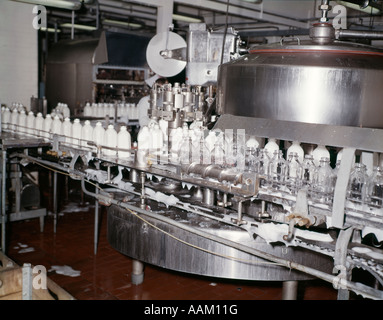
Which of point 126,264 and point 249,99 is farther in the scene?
point 126,264

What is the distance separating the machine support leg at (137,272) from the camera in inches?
140

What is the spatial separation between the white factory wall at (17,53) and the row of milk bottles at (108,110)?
0.83 metres

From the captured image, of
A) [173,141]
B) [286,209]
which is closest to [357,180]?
[286,209]

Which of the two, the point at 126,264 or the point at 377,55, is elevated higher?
the point at 377,55

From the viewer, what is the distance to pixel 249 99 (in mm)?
2504

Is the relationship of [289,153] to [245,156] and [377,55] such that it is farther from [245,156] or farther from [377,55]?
[377,55]

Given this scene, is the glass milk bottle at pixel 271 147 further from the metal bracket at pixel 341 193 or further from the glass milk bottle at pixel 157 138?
the glass milk bottle at pixel 157 138

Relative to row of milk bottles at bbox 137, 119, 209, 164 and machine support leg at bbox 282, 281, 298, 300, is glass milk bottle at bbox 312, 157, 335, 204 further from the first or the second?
machine support leg at bbox 282, 281, 298, 300

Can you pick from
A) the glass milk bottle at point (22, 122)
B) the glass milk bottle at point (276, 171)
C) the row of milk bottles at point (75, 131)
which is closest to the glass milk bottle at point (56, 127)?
the row of milk bottles at point (75, 131)

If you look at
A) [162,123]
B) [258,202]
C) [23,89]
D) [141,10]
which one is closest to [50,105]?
[23,89]

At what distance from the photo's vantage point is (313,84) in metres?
2.24

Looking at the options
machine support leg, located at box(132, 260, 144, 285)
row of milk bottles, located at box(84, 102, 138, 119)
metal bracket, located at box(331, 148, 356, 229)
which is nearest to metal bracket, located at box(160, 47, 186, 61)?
machine support leg, located at box(132, 260, 144, 285)

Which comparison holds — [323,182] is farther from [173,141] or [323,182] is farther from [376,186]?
[173,141]

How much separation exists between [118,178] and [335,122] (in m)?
1.57
